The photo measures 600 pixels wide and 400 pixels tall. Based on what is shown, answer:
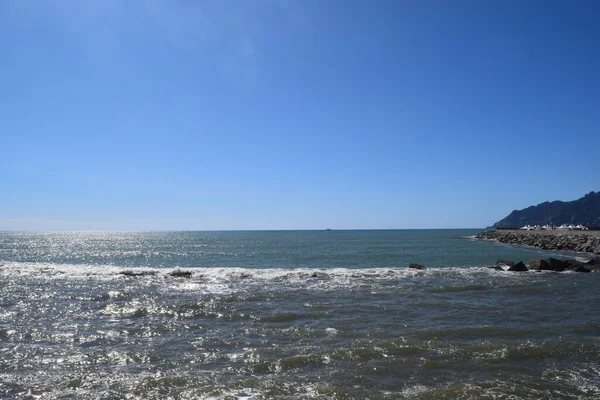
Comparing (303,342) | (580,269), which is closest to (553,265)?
(580,269)

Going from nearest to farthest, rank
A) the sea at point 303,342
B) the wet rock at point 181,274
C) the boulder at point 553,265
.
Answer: the sea at point 303,342 < the wet rock at point 181,274 < the boulder at point 553,265

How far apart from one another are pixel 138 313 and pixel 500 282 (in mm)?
20356

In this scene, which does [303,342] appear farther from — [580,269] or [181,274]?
[580,269]

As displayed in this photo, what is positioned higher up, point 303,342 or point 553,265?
point 553,265

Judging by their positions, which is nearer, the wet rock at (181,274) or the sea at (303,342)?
the sea at (303,342)

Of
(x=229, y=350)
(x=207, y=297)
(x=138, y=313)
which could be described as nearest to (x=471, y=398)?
(x=229, y=350)

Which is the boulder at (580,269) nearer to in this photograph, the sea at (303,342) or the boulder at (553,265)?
the boulder at (553,265)

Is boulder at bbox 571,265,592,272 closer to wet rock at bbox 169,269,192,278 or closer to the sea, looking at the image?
the sea

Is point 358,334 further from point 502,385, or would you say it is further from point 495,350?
point 502,385

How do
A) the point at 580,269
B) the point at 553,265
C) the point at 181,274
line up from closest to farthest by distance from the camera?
the point at 580,269
the point at 181,274
the point at 553,265

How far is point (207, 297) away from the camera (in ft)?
66.1

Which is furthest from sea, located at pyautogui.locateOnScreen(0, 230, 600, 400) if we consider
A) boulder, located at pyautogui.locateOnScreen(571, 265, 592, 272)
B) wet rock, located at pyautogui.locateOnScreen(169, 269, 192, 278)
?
boulder, located at pyautogui.locateOnScreen(571, 265, 592, 272)

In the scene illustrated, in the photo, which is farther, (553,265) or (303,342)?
(553,265)

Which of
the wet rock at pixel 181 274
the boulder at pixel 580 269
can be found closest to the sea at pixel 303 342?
the wet rock at pixel 181 274
